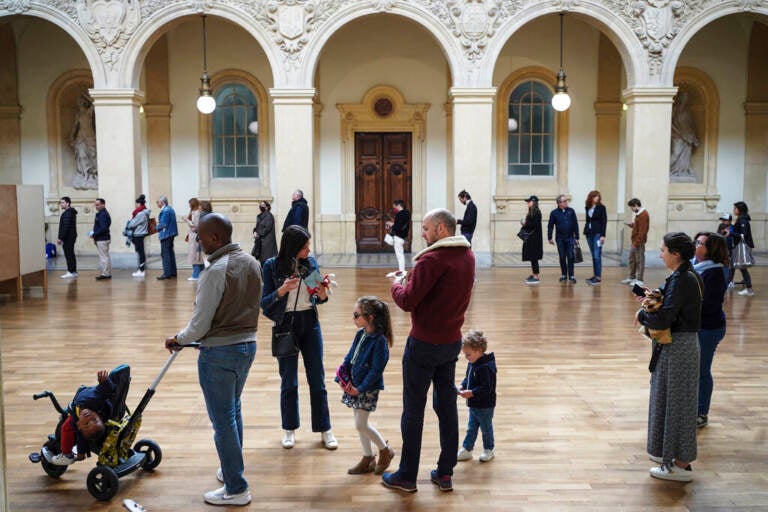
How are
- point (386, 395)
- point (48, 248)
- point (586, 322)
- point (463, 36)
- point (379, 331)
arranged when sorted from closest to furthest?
point (379, 331) < point (386, 395) < point (586, 322) < point (463, 36) < point (48, 248)

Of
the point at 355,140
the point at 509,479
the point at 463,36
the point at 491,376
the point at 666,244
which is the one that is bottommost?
the point at 509,479

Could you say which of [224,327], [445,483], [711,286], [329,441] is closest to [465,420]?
[329,441]

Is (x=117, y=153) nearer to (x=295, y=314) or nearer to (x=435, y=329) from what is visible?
(x=295, y=314)

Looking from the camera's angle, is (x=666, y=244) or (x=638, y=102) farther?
(x=638, y=102)

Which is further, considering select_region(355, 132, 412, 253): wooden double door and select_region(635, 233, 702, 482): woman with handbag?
select_region(355, 132, 412, 253): wooden double door

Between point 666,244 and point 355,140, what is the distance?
543 inches

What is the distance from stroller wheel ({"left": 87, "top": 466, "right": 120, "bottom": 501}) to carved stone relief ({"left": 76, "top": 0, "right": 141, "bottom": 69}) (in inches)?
485

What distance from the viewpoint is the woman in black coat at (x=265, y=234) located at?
44.1 ft

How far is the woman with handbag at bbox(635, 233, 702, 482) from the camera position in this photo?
450 centimetres

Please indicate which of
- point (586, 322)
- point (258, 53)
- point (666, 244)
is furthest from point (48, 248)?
point (666, 244)

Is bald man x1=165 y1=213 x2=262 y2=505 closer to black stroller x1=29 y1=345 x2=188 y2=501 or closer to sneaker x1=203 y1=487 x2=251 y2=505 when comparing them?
sneaker x1=203 y1=487 x2=251 y2=505

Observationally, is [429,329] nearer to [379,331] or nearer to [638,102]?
[379,331]

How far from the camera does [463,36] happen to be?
14.8 m

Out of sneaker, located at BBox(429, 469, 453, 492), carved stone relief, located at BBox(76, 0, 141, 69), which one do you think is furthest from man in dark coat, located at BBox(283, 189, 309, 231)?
sneaker, located at BBox(429, 469, 453, 492)
